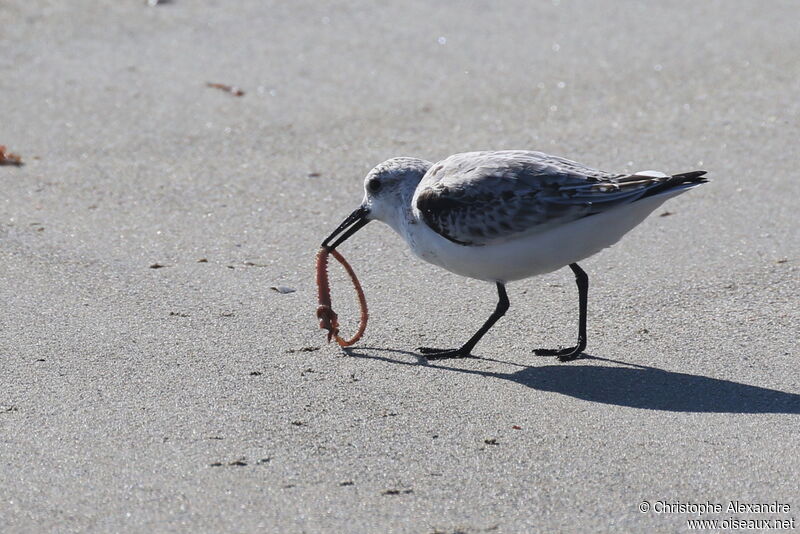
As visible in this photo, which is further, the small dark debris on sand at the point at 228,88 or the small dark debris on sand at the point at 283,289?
the small dark debris on sand at the point at 228,88

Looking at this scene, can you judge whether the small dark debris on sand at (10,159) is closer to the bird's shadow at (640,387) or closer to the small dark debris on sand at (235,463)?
the bird's shadow at (640,387)

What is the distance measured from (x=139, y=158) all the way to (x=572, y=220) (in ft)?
13.4

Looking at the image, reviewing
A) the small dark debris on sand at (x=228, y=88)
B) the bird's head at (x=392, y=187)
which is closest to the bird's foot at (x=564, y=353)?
the bird's head at (x=392, y=187)

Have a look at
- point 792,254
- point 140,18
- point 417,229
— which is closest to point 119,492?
point 417,229

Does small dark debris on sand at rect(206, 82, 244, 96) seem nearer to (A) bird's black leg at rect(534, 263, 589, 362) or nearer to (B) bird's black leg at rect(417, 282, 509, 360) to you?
(B) bird's black leg at rect(417, 282, 509, 360)

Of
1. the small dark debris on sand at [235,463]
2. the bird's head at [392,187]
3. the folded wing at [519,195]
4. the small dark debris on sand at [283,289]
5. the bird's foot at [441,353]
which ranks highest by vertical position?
the folded wing at [519,195]

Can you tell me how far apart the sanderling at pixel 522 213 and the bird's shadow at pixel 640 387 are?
0.57 feet

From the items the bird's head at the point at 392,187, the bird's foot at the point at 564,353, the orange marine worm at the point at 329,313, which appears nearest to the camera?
the bird's foot at the point at 564,353

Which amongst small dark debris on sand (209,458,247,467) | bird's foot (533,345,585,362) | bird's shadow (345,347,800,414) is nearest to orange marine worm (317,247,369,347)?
bird's shadow (345,347,800,414)

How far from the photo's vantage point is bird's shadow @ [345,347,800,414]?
5.15 m

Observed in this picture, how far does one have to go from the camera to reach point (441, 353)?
19.0 feet

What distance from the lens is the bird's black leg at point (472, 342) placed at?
5797mm

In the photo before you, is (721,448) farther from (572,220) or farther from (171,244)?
(171,244)

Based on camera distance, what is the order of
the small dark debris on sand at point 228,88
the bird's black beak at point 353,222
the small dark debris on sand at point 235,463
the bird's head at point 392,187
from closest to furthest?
the small dark debris on sand at point 235,463 < the bird's head at point 392,187 < the bird's black beak at point 353,222 < the small dark debris on sand at point 228,88
